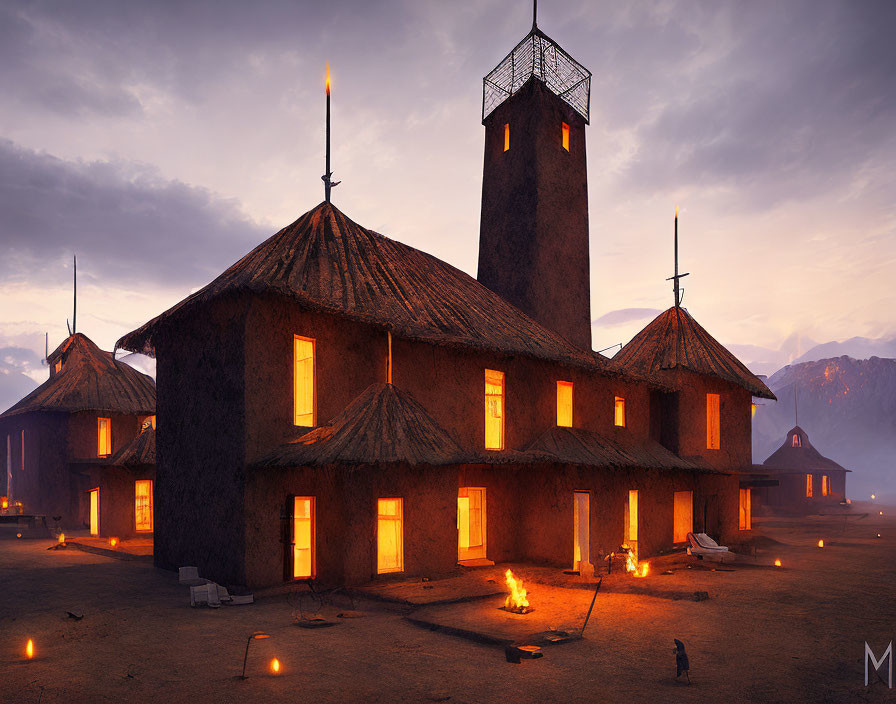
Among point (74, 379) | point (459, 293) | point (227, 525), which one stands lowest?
point (227, 525)

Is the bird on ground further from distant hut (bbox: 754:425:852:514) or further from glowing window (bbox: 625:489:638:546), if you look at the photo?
distant hut (bbox: 754:425:852:514)

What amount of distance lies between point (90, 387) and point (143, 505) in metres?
8.57

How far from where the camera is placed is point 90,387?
1300 inches

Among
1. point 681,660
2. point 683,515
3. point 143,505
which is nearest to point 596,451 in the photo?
point 683,515

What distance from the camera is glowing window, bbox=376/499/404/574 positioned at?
1675 centimetres

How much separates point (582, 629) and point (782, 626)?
3955mm

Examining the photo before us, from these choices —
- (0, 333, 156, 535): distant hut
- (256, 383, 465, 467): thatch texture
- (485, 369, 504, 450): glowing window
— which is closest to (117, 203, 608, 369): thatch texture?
(485, 369, 504, 450): glowing window

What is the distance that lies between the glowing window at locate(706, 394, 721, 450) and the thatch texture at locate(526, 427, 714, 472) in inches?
130

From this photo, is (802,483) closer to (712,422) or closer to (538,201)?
(712,422)

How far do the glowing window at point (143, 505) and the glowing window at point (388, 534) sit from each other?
46.3 ft

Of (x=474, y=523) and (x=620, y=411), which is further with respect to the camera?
(x=620, y=411)

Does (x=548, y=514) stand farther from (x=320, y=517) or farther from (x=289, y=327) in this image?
(x=289, y=327)

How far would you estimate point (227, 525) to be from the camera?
16250 millimetres

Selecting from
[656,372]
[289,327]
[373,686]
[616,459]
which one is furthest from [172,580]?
[656,372]
